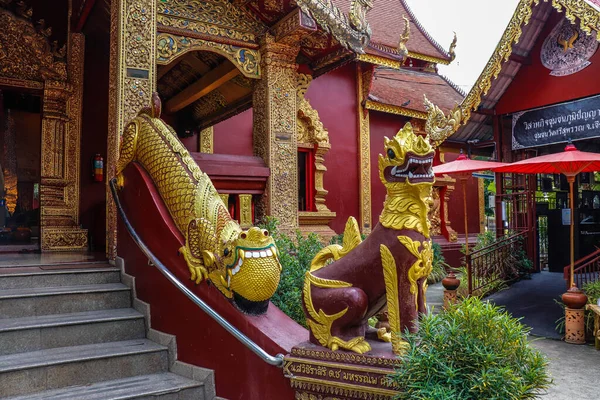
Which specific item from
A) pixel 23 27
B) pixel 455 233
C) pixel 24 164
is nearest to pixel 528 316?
pixel 455 233

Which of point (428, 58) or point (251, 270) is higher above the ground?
point (428, 58)

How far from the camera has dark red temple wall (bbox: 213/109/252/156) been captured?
9.31 metres

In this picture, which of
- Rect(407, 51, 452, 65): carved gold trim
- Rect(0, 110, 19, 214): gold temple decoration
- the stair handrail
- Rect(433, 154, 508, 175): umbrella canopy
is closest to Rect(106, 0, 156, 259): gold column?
the stair handrail

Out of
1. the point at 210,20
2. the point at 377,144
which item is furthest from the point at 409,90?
the point at 210,20

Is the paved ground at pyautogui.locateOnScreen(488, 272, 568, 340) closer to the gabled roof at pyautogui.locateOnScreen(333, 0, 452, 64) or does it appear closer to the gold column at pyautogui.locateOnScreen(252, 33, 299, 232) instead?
the gold column at pyautogui.locateOnScreen(252, 33, 299, 232)

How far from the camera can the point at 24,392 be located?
10.1 feet

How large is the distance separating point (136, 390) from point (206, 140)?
6.36 metres

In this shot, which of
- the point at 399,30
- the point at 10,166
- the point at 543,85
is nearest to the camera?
the point at 543,85

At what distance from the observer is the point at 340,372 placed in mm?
2494

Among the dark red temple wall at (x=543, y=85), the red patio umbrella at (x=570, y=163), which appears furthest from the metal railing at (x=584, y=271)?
the dark red temple wall at (x=543, y=85)

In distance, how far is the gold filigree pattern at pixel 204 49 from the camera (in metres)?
5.19

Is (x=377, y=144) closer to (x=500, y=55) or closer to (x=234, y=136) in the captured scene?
(x=500, y=55)

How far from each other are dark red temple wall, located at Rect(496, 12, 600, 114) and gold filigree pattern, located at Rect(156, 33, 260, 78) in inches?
228

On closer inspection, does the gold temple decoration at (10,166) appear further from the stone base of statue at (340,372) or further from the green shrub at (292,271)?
the stone base of statue at (340,372)
